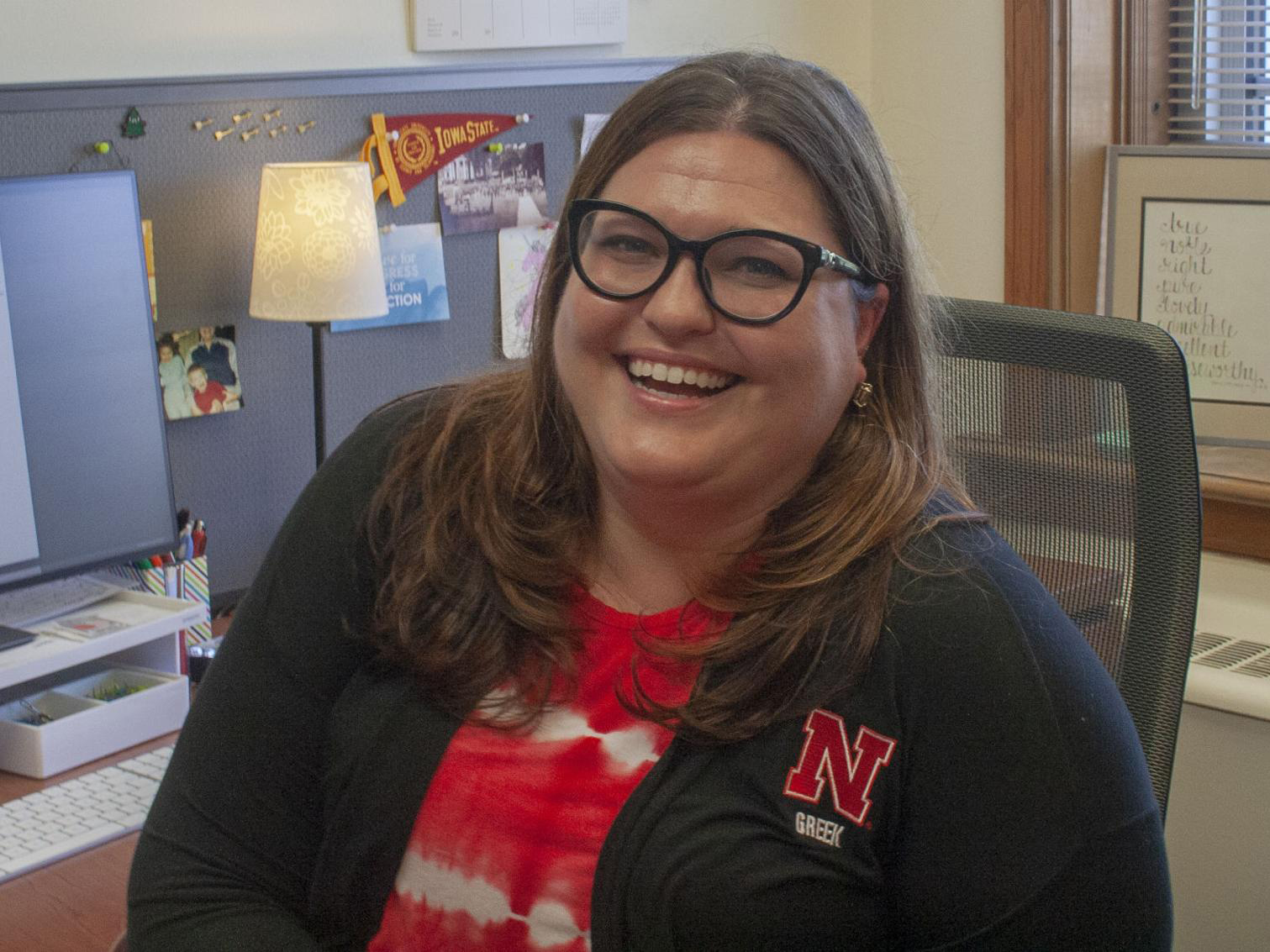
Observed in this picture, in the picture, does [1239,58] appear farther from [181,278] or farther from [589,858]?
[589,858]

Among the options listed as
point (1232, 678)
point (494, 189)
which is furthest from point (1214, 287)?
point (494, 189)

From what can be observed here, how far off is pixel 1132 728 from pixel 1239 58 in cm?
148

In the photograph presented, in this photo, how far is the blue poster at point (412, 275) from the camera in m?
1.88

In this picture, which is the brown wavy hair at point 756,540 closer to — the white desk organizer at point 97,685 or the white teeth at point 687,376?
the white teeth at point 687,376

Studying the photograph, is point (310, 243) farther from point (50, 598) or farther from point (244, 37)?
point (50, 598)

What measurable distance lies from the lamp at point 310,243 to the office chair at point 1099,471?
828mm

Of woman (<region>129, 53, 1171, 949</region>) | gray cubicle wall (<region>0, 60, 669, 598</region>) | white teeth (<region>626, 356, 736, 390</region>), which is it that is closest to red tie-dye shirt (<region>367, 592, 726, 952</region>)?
woman (<region>129, 53, 1171, 949</region>)

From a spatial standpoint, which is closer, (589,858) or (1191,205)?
(589,858)

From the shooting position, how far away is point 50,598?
144 centimetres

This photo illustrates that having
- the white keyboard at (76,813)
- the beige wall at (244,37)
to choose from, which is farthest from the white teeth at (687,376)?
the white keyboard at (76,813)

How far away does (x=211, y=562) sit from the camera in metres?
1.76

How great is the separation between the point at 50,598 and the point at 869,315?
0.90 metres

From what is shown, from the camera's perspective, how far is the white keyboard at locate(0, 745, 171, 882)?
113 cm

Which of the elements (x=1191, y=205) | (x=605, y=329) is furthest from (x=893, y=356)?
(x=1191, y=205)
